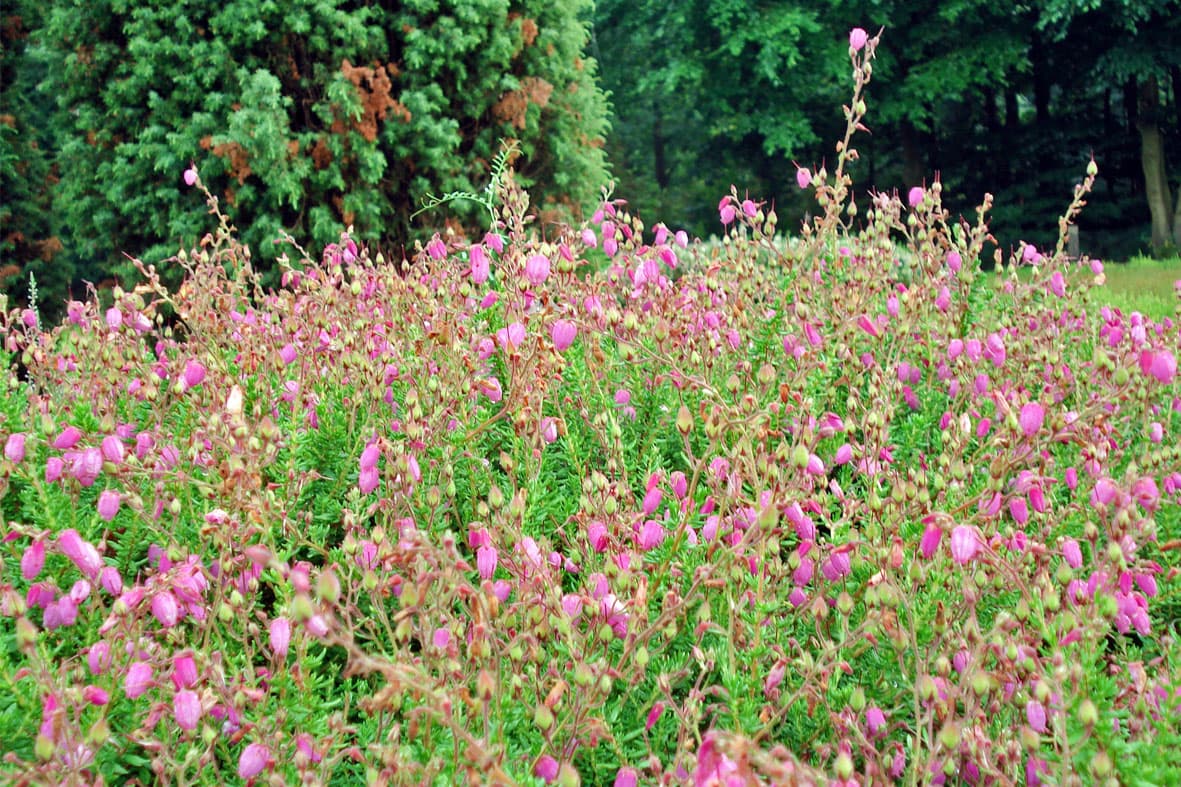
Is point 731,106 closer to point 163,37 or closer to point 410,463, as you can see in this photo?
point 163,37

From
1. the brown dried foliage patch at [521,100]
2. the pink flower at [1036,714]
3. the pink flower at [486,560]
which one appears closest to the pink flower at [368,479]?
the pink flower at [486,560]

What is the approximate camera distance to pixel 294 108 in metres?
7.38

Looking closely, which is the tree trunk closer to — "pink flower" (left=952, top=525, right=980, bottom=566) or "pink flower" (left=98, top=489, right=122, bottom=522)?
"pink flower" (left=952, top=525, right=980, bottom=566)

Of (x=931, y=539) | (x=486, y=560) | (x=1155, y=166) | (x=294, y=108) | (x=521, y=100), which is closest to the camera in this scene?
(x=931, y=539)

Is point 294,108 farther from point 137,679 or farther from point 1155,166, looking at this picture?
point 1155,166

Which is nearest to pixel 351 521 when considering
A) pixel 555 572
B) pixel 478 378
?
pixel 555 572

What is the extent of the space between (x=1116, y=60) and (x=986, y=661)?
16585mm

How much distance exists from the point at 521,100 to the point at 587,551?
6.60 metres

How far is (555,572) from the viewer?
1653 mm

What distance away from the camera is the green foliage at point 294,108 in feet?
23.5

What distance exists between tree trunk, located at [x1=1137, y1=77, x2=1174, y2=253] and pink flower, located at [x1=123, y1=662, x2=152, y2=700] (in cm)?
1818

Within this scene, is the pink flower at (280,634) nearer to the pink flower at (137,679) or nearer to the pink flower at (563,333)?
the pink flower at (137,679)

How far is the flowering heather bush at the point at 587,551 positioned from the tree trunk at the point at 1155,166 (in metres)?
15.8

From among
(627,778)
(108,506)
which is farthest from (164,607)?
(627,778)
